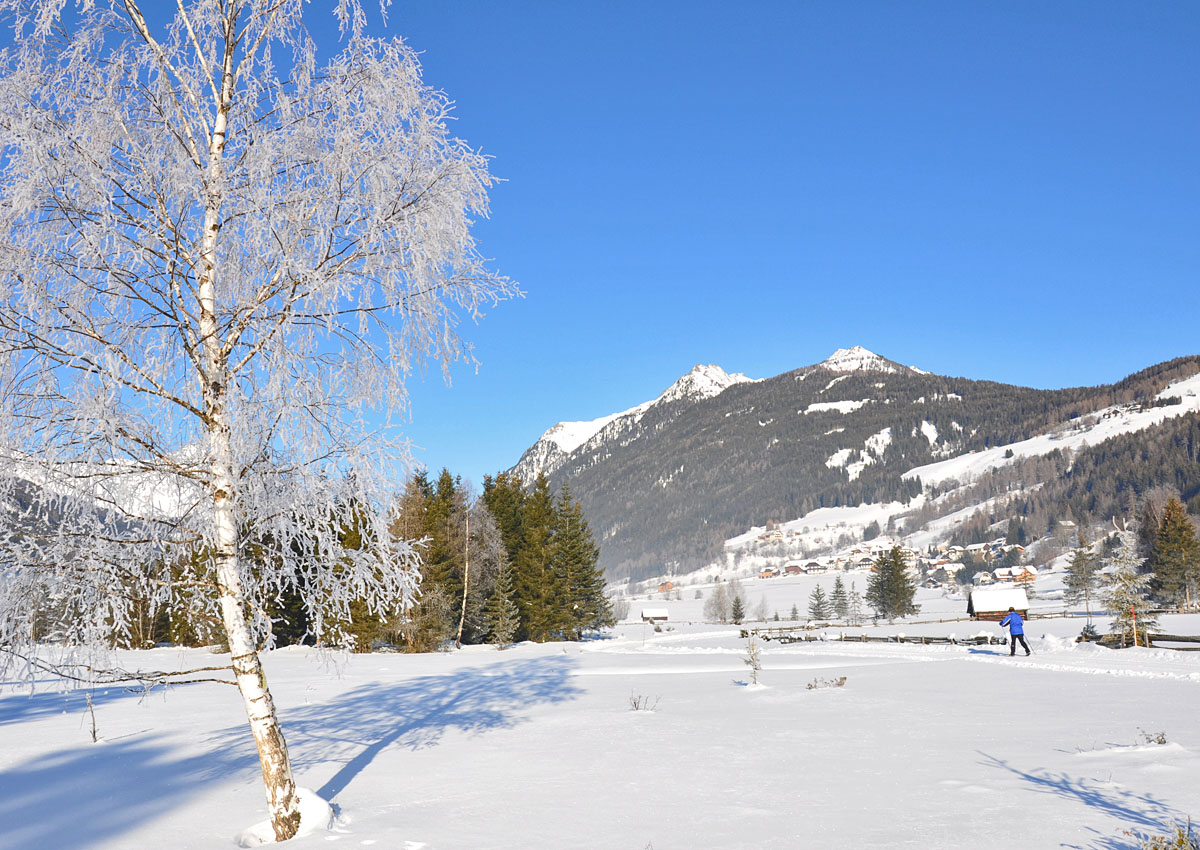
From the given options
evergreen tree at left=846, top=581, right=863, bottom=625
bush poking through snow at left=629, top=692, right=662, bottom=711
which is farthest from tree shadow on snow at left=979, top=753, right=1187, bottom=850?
evergreen tree at left=846, top=581, right=863, bottom=625

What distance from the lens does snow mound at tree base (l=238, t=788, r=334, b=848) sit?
22.6 feet

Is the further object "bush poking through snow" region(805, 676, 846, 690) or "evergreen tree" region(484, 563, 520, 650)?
"evergreen tree" region(484, 563, 520, 650)

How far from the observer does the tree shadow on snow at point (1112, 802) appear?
599cm

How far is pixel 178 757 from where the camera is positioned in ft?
38.2

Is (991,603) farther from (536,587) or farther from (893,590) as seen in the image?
(536,587)

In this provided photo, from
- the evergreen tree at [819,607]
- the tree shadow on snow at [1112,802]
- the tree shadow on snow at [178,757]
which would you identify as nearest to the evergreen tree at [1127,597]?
the tree shadow on snow at [178,757]

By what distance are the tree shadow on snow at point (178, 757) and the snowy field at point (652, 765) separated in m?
0.06

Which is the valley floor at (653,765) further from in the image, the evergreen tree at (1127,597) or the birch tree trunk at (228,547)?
the evergreen tree at (1127,597)

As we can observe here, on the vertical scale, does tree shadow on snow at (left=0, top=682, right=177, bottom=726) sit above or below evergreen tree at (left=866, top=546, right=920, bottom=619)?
above

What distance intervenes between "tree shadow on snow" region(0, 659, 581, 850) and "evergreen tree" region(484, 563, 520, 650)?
24.7 m

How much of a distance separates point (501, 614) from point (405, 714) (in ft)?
101

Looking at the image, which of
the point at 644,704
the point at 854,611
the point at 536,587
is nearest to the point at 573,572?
the point at 536,587

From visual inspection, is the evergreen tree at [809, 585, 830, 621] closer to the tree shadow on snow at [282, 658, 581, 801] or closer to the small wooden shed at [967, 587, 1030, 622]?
the small wooden shed at [967, 587, 1030, 622]

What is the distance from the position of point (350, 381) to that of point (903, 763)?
825cm
